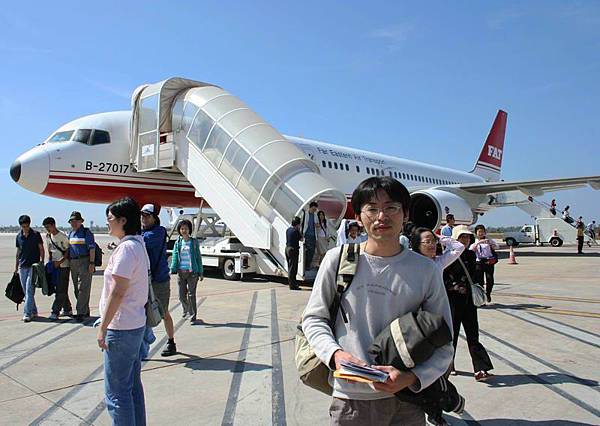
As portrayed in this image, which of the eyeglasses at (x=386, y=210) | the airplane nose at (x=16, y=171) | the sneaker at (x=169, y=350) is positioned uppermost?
the airplane nose at (x=16, y=171)

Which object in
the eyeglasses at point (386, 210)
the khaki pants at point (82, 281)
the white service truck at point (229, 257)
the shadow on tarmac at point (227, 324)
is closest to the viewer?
the eyeglasses at point (386, 210)

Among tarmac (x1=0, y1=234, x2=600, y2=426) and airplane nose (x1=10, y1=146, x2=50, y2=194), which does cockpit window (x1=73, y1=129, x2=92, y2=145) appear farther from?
tarmac (x1=0, y1=234, x2=600, y2=426)

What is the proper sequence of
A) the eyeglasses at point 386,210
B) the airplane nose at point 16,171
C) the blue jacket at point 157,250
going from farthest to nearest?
→ the airplane nose at point 16,171 → the blue jacket at point 157,250 → the eyeglasses at point 386,210

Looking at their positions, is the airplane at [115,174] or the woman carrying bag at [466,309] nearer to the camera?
the woman carrying bag at [466,309]

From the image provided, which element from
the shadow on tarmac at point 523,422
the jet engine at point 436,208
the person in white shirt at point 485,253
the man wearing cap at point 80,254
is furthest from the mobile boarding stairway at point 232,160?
the jet engine at point 436,208

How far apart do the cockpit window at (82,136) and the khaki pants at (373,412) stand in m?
12.8

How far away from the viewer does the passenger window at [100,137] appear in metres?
13.2

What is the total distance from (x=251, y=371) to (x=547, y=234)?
3543 cm

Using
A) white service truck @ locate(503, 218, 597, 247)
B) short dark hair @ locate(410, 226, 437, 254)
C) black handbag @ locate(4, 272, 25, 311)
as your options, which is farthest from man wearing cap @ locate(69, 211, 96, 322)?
white service truck @ locate(503, 218, 597, 247)

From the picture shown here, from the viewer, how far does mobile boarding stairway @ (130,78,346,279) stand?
10.8 m

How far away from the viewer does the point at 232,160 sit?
11.5 metres

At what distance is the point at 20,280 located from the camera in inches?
294

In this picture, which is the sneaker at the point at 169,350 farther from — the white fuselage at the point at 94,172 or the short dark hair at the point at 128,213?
the white fuselage at the point at 94,172

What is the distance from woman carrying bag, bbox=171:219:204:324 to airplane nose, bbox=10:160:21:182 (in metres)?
7.56
